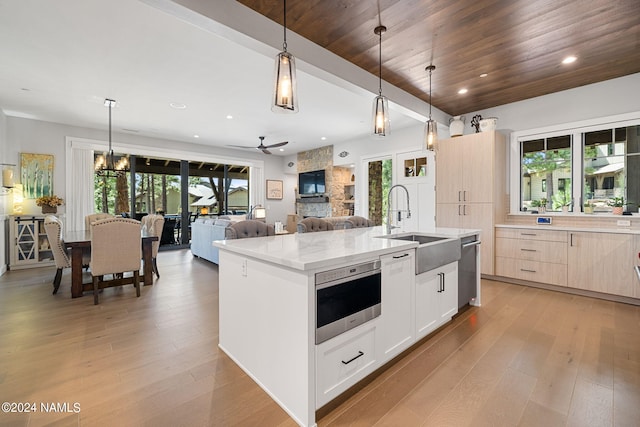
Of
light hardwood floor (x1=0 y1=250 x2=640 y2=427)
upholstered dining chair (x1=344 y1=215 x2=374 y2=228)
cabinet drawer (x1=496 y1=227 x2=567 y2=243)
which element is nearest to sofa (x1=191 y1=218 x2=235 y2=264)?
light hardwood floor (x1=0 y1=250 x2=640 y2=427)

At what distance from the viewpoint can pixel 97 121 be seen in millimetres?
5598

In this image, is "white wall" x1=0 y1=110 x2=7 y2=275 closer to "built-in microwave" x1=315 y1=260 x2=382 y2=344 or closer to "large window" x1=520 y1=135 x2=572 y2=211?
"built-in microwave" x1=315 y1=260 x2=382 y2=344

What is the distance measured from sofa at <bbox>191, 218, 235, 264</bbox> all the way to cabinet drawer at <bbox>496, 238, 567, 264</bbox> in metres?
4.39

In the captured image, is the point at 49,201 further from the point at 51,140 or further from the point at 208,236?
the point at 208,236

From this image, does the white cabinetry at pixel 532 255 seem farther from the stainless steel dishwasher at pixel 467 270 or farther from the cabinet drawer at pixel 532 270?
the stainless steel dishwasher at pixel 467 270

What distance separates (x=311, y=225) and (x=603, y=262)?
3601mm

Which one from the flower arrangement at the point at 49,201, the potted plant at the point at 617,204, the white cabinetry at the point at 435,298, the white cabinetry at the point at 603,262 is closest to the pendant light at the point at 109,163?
the flower arrangement at the point at 49,201

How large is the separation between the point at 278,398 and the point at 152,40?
11.2 ft

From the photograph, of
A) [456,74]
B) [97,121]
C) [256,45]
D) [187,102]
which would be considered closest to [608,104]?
[456,74]

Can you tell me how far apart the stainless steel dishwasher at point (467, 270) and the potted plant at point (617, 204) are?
216 cm

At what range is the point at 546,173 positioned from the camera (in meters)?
4.38

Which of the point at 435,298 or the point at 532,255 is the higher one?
the point at 532,255

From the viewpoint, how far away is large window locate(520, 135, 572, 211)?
4191 millimetres

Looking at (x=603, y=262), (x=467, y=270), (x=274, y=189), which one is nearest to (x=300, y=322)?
(x=467, y=270)
